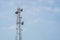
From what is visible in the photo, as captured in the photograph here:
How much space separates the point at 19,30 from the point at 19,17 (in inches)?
134

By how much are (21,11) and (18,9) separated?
0.86m

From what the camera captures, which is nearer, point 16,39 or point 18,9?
point 16,39

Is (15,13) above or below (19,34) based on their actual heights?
above

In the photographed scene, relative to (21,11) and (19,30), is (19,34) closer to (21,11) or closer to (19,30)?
(19,30)

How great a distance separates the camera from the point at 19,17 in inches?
1512

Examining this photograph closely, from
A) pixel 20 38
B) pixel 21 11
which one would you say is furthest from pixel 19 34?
pixel 21 11

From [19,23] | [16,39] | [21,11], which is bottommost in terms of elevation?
[16,39]

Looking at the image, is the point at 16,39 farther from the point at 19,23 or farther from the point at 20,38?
the point at 19,23

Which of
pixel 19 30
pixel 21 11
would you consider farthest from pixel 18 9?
pixel 19 30

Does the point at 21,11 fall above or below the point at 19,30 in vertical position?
above

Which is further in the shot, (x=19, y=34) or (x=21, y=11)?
(x=21, y=11)

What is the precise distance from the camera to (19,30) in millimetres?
36469

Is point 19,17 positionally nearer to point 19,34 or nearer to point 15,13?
point 15,13

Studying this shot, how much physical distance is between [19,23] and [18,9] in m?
3.15
